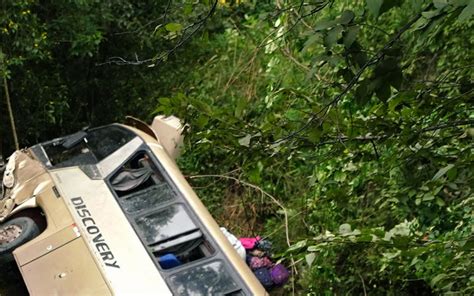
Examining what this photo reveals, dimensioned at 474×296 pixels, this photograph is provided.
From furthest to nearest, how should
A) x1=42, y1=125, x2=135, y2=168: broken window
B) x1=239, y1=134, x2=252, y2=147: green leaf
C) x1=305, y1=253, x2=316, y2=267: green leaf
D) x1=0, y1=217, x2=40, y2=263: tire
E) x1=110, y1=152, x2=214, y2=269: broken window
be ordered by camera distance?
x1=42, y1=125, x2=135, y2=168: broken window < x1=0, y1=217, x2=40, y2=263: tire < x1=110, y1=152, x2=214, y2=269: broken window < x1=305, y1=253, x2=316, y2=267: green leaf < x1=239, y1=134, x2=252, y2=147: green leaf

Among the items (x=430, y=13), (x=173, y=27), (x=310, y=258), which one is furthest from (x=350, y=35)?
(x=310, y=258)

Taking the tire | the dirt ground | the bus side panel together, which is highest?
the tire

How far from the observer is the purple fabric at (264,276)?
17.7 feet

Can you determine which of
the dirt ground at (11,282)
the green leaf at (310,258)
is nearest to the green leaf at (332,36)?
the green leaf at (310,258)

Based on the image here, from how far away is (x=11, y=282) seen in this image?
4797 mm

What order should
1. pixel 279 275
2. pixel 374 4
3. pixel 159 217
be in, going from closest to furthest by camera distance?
1. pixel 374 4
2. pixel 159 217
3. pixel 279 275

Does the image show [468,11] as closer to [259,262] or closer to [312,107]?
[312,107]

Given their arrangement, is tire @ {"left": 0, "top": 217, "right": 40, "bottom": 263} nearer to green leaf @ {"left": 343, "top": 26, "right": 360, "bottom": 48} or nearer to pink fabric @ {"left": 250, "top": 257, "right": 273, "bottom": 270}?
pink fabric @ {"left": 250, "top": 257, "right": 273, "bottom": 270}

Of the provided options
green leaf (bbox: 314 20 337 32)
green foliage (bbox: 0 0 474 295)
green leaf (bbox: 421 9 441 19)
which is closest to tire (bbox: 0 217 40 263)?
green foliage (bbox: 0 0 474 295)

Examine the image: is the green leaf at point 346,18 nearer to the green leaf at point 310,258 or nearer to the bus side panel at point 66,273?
the green leaf at point 310,258

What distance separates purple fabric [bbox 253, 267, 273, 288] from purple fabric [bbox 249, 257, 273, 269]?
0.13ft

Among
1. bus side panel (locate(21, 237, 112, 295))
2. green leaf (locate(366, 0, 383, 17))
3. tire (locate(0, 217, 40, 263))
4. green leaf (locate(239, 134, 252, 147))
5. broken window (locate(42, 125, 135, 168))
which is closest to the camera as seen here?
green leaf (locate(366, 0, 383, 17))

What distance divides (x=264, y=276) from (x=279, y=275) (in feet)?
0.59

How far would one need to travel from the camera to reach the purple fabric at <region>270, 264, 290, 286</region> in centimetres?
550
